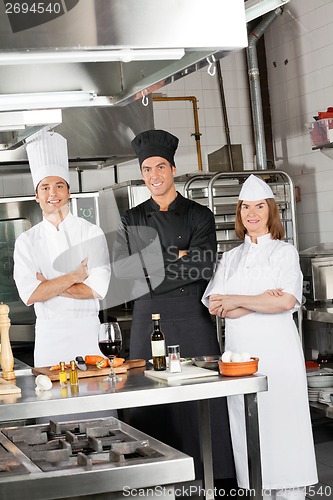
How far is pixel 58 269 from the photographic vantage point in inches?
167

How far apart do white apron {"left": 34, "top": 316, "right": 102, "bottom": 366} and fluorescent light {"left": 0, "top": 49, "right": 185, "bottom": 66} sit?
87.3 inches

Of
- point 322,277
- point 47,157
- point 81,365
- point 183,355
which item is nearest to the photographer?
point 81,365

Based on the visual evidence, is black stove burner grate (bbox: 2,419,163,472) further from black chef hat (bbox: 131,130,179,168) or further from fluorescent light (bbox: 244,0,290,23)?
black chef hat (bbox: 131,130,179,168)

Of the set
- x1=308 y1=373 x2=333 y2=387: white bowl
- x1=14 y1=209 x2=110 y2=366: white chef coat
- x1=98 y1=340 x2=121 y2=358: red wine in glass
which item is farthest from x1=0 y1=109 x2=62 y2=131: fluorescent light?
x1=308 y1=373 x2=333 y2=387: white bowl

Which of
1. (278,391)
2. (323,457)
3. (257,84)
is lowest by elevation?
(323,457)

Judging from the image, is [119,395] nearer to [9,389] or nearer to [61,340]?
[9,389]

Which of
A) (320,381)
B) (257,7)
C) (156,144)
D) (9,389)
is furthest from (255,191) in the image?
(320,381)

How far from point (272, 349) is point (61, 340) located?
105 cm

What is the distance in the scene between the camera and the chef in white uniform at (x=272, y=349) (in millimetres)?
3801

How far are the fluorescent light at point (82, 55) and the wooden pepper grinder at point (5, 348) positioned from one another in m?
1.30

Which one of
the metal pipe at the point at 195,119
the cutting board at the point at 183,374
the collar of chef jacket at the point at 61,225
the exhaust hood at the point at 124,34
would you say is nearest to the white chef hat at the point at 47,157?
the collar of chef jacket at the point at 61,225

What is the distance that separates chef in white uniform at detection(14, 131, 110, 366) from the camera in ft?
13.3

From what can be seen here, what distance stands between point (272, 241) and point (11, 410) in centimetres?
186

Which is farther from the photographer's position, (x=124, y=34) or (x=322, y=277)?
(x=322, y=277)
